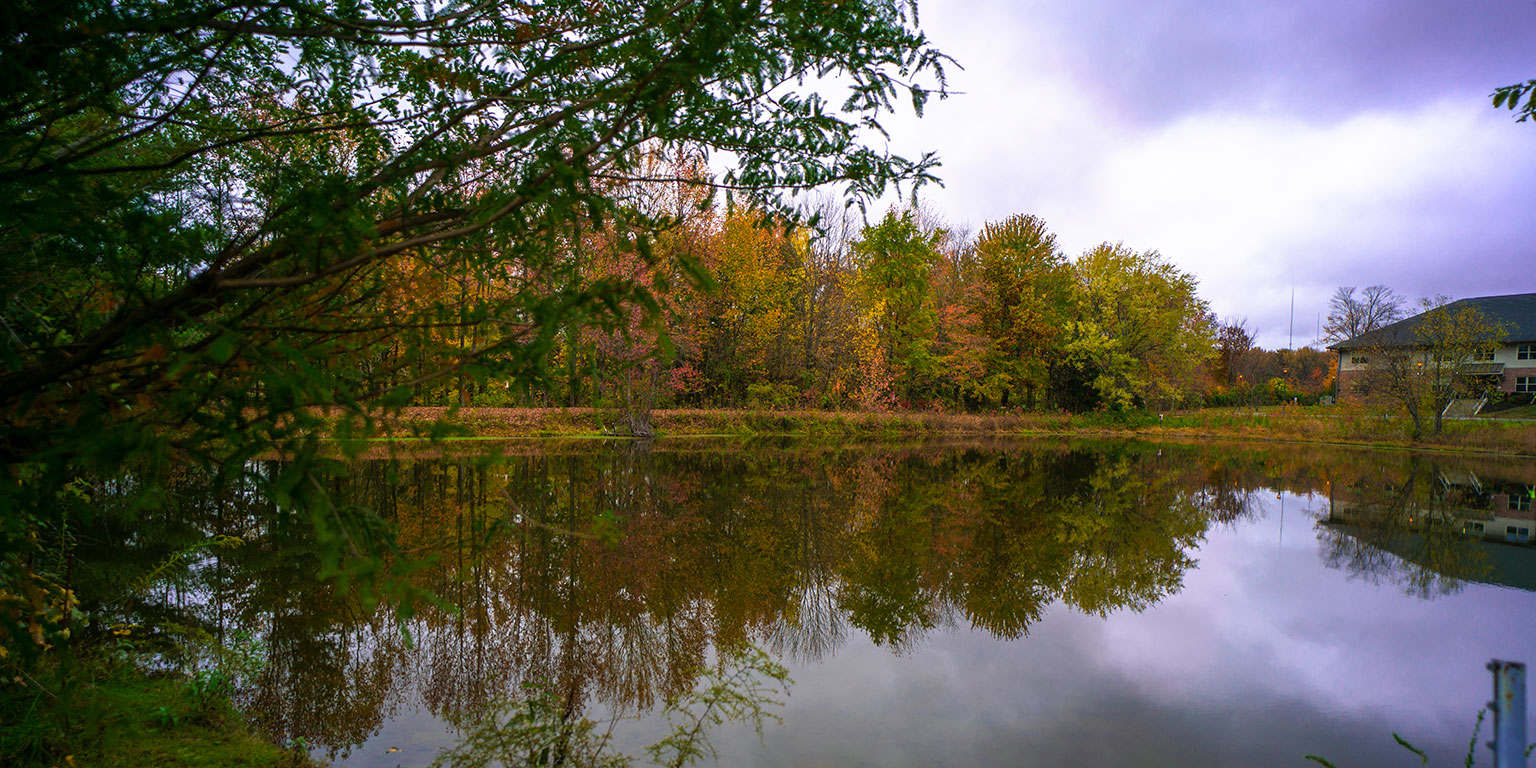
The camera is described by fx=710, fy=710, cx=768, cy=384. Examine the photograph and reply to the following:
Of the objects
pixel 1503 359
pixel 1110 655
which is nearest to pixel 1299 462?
pixel 1110 655

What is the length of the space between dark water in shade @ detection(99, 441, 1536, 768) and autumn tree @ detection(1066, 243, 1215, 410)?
2194 centimetres

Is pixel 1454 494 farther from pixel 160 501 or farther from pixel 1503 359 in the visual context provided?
pixel 1503 359

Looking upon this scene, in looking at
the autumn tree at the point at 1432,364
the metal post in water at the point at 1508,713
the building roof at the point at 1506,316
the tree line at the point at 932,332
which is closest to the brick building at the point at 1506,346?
the building roof at the point at 1506,316

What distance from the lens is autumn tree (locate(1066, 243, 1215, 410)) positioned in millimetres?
35000

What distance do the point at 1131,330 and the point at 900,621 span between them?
112ft

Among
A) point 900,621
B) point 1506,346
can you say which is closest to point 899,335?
point 900,621

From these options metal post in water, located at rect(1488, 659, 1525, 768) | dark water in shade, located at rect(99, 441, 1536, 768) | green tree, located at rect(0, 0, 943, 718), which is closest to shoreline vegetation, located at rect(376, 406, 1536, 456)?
dark water in shade, located at rect(99, 441, 1536, 768)

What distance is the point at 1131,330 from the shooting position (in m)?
36.0

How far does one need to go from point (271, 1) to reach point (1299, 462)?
30006 millimetres

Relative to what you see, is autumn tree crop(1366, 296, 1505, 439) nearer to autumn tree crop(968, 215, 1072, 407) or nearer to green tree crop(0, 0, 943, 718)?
autumn tree crop(968, 215, 1072, 407)

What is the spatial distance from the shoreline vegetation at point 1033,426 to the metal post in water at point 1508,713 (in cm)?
2044

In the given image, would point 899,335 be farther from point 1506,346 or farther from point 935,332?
point 1506,346

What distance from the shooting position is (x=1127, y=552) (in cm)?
1006

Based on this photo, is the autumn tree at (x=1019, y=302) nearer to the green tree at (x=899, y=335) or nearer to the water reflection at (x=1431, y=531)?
the green tree at (x=899, y=335)
